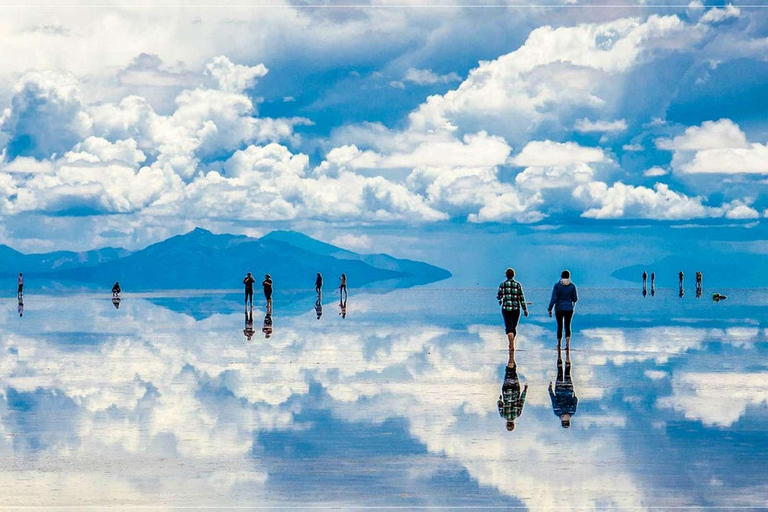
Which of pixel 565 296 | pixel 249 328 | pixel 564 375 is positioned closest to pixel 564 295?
pixel 565 296

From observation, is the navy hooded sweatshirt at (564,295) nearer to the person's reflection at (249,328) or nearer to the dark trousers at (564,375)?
the dark trousers at (564,375)

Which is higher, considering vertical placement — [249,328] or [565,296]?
[565,296]

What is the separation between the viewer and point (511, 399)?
63.7 ft

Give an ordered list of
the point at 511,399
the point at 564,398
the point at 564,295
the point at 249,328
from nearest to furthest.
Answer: the point at 511,399, the point at 564,398, the point at 564,295, the point at 249,328

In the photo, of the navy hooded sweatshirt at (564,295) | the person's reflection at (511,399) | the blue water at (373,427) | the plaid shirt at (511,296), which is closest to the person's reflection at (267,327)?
the blue water at (373,427)

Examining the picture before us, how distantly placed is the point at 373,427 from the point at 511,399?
158 inches

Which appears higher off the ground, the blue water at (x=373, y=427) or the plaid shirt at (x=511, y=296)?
the plaid shirt at (x=511, y=296)

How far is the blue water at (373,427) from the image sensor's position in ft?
38.8

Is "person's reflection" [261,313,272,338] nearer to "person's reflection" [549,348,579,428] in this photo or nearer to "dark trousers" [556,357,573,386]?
"dark trousers" [556,357,573,386]

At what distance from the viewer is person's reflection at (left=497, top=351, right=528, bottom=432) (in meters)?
17.2

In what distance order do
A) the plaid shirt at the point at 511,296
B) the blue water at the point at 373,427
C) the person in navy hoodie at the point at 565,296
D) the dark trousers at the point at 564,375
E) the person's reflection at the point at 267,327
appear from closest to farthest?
the blue water at the point at 373,427, the dark trousers at the point at 564,375, the plaid shirt at the point at 511,296, the person in navy hoodie at the point at 565,296, the person's reflection at the point at 267,327

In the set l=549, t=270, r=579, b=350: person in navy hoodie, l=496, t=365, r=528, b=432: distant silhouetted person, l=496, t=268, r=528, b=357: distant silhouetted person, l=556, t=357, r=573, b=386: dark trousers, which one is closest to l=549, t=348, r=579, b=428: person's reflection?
l=556, t=357, r=573, b=386: dark trousers

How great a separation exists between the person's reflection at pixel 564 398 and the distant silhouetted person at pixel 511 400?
1.85 ft

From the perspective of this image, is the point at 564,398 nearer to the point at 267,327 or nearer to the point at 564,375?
the point at 564,375
